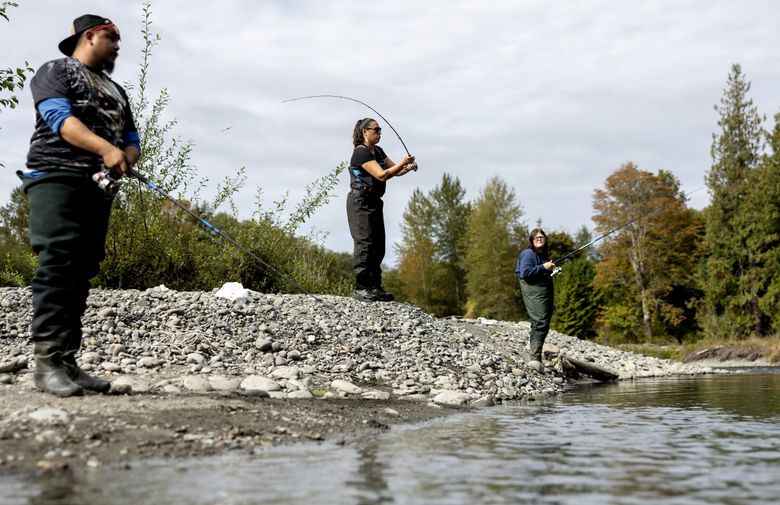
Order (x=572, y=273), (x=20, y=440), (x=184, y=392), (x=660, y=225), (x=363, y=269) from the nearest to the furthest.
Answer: (x=20, y=440), (x=184, y=392), (x=363, y=269), (x=660, y=225), (x=572, y=273)

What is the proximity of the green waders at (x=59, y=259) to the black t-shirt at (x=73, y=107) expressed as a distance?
0.29ft

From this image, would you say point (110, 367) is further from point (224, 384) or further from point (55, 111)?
point (55, 111)

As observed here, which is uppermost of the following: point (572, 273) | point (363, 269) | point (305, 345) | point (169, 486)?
point (572, 273)

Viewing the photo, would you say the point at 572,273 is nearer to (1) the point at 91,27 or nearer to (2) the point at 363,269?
(2) the point at 363,269

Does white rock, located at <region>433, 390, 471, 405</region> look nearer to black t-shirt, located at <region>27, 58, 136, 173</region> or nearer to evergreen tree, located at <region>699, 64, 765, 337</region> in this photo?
black t-shirt, located at <region>27, 58, 136, 173</region>

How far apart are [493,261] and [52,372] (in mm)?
43839

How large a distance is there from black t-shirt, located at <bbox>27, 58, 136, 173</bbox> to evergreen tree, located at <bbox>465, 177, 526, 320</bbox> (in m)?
42.5

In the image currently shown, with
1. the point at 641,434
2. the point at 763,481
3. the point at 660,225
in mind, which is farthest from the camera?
the point at 660,225

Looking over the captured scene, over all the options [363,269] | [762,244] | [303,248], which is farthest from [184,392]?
[762,244]

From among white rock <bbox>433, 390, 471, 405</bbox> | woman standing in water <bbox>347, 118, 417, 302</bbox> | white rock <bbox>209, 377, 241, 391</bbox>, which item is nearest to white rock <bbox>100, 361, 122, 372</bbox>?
white rock <bbox>209, 377, 241, 391</bbox>

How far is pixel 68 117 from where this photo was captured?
14.7 feet

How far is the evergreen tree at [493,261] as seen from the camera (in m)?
47.5

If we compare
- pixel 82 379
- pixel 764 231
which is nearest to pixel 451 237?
pixel 764 231

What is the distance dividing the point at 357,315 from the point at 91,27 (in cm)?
525
